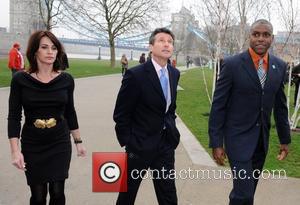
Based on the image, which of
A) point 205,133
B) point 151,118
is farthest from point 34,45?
point 205,133

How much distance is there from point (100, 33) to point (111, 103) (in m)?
31.9

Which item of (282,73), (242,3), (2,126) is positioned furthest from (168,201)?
(242,3)

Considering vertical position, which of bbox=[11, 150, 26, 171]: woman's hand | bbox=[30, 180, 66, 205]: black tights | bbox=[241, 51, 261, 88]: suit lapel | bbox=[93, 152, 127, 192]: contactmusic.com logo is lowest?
bbox=[30, 180, 66, 205]: black tights

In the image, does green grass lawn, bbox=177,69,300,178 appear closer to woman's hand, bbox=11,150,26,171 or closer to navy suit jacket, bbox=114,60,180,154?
navy suit jacket, bbox=114,60,180,154

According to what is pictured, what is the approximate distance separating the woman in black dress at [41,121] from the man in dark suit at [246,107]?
4.12 feet

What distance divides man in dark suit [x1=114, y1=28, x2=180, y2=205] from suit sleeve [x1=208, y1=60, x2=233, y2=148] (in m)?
0.32

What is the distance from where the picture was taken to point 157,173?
137 inches

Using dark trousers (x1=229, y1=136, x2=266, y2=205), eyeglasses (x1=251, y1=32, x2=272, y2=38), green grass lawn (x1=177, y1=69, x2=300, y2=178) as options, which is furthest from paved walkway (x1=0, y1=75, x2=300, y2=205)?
eyeglasses (x1=251, y1=32, x2=272, y2=38)

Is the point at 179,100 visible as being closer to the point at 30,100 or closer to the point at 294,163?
the point at 294,163

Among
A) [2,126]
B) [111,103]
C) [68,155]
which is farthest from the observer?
[111,103]

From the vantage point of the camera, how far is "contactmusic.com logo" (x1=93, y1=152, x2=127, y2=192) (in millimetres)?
3463

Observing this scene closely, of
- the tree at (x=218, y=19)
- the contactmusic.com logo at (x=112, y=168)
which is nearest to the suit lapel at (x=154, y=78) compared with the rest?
the contactmusic.com logo at (x=112, y=168)

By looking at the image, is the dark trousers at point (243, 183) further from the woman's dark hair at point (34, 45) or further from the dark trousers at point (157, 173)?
the woman's dark hair at point (34, 45)

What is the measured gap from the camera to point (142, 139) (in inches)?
133
